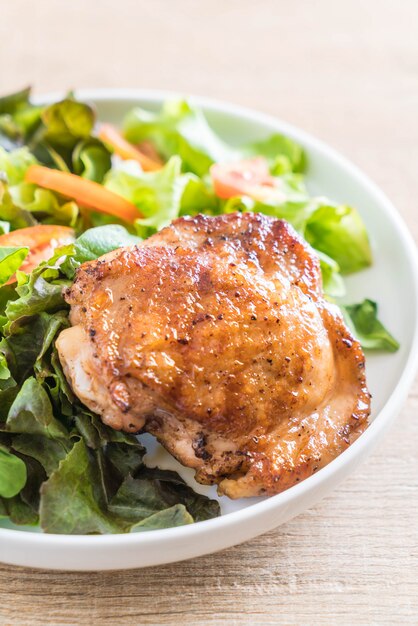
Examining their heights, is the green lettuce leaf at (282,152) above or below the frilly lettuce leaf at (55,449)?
above

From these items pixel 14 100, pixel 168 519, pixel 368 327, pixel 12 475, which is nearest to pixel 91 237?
pixel 12 475

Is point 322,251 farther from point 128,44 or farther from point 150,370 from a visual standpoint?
Answer: point 128,44

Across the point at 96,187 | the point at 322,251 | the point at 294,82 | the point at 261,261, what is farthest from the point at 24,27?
the point at 261,261

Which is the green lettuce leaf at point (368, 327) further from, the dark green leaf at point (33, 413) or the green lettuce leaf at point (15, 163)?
the green lettuce leaf at point (15, 163)

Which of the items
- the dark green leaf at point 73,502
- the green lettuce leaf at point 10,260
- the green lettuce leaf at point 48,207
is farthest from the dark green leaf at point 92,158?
the dark green leaf at point 73,502

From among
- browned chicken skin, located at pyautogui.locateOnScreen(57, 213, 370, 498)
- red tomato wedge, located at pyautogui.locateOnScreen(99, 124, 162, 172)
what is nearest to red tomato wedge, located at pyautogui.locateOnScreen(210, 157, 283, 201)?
red tomato wedge, located at pyautogui.locateOnScreen(99, 124, 162, 172)
